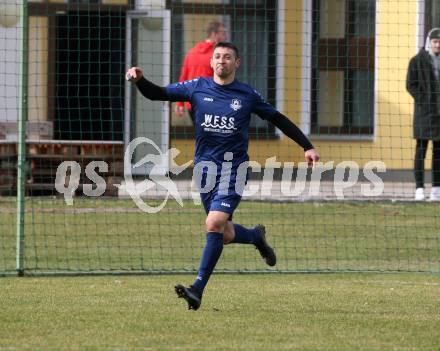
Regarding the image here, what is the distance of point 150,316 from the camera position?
8.08 meters

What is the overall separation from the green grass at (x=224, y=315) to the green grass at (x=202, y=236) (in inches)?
55.4

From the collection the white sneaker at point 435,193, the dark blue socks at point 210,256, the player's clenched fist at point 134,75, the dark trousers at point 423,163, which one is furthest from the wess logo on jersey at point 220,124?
the white sneaker at point 435,193

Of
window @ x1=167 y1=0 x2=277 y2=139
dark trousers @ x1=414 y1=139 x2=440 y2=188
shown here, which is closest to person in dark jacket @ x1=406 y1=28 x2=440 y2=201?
dark trousers @ x1=414 y1=139 x2=440 y2=188

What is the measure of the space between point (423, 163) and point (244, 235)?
6.48 meters

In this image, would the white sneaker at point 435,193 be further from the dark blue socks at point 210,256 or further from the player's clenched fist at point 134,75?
the player's clenched fist at point 134,75

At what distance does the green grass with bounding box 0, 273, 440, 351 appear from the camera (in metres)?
7.05

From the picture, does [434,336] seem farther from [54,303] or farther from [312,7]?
[312,7]

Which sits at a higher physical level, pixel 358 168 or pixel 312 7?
pixel 312 7

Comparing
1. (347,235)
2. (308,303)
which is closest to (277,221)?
(347,235)

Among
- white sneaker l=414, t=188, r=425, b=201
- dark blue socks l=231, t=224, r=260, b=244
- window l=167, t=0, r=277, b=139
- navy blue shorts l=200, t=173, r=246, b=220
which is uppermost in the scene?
window l=167, t=0, r=277, b=139

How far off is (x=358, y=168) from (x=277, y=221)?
174 centimetres

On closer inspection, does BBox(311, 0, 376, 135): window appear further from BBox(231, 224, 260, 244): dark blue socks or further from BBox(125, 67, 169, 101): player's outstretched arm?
BBox(125, 67, 169, 101): player's outstretched arm

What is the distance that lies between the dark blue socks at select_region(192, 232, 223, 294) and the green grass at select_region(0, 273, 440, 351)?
0.25 metres

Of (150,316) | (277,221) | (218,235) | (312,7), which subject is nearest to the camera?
(150,316)
